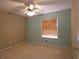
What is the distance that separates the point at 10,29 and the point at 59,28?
2727 mm

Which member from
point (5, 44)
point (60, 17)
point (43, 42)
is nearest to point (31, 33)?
point (43, 42)

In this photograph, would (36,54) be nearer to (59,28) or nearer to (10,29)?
(59,28)

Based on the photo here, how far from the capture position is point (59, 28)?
4.52 metres

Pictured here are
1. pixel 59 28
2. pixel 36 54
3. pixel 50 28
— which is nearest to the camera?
pixel 36 54

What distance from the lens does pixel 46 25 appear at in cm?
523

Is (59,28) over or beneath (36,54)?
over

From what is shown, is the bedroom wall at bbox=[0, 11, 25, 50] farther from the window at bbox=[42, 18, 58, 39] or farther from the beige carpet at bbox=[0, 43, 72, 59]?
the window at bbox=[42, 18, 58, 39]

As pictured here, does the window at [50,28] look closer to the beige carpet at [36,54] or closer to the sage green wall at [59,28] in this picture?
the sage green wall at [59,28]

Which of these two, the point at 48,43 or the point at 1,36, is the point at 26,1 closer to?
the point at 1,36

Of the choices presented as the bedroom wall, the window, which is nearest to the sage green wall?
the window

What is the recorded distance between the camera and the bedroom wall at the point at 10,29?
161 inches

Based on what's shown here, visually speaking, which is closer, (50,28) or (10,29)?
(10,29)

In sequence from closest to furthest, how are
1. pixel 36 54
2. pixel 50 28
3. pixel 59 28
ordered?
pixel 36 54 < pixel 59 28 < pixel 50 28

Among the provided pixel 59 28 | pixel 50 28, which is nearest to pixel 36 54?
pixel 59 28
